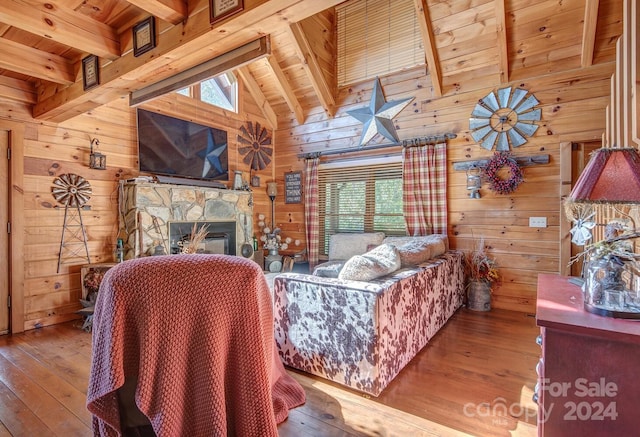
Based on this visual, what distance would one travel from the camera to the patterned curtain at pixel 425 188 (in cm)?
427

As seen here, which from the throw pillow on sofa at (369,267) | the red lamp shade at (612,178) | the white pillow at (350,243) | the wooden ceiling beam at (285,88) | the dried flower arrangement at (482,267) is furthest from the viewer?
the wooden ceiling beam at (285,88)

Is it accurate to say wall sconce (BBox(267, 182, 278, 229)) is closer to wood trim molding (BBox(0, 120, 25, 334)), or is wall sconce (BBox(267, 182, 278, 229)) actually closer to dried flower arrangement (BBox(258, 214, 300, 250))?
dried flower arrangement (BBox(258, 214, 300, 250))

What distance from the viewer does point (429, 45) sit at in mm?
4020

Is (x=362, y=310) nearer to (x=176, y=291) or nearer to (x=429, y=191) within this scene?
(x=176, y=291)

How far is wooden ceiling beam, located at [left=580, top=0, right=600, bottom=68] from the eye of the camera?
10.3 feet

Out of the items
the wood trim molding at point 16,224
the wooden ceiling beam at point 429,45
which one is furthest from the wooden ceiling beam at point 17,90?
the wooden ceiling beam at point 429,45

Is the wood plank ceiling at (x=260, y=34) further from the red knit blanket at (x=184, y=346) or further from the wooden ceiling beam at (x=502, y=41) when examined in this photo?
the red knit blanket at (x=184, y=346)

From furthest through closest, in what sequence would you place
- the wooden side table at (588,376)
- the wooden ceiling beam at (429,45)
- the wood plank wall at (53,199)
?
1. the wooden ceiling beam at (429,45)
2. the wood plank wall at (53,199)
3. the wooden side table at (588,376)

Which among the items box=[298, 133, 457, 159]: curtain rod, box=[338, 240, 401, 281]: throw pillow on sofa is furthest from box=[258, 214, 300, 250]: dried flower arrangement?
box=[338, 240, 401, 281]: throw pillow on sofa

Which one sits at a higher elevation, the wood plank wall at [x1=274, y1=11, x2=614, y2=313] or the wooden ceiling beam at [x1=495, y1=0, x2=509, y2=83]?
the wooden ceiling beam at [x1=495, y1=0, x2=509, y2=83]

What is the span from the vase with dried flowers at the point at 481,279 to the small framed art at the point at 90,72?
A: 4.20 metres

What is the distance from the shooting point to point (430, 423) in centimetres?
180

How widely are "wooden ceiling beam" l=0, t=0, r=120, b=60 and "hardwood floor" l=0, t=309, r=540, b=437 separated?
226cm

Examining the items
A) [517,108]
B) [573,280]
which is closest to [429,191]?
[517,108]
